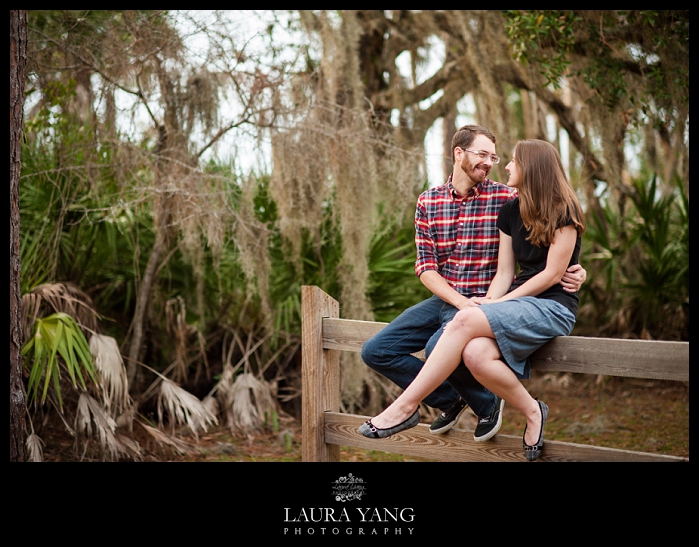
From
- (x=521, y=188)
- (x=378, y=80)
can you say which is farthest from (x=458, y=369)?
(x=378, y=80)

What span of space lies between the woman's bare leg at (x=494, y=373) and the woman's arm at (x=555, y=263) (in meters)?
0.29

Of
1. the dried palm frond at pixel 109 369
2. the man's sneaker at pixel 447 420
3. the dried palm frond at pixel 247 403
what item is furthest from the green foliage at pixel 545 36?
the dried palm frond at pixel 109 369

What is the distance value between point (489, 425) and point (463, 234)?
36.6 inches

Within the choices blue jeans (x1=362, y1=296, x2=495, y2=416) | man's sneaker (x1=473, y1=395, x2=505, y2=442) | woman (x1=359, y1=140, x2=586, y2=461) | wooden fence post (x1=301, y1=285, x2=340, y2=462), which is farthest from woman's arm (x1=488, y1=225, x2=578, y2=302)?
wooden fence post (x1=301, y1=285, x2=340, y2=462)

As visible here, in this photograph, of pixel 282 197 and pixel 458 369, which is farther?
pixel 282 197

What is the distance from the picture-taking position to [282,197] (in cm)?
558

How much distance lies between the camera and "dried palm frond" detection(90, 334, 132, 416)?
4.82m

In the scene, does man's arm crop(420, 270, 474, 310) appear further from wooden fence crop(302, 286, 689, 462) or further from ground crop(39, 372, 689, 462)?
ground crop(39, 372, 689, 462)

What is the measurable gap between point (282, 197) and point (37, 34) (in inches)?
88.2

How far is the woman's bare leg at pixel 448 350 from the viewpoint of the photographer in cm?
301

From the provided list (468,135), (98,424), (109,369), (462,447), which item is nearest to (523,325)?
(462,447)

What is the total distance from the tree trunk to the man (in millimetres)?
1964
